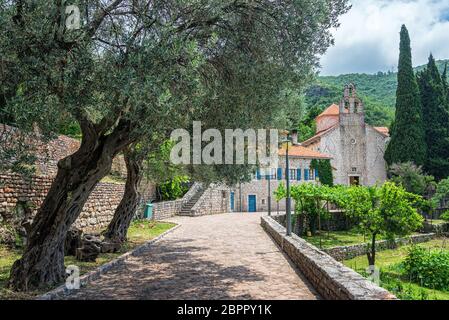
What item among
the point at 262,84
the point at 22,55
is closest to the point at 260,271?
the point at 262,84

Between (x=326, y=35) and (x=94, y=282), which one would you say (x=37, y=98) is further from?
(x=326, y=35)

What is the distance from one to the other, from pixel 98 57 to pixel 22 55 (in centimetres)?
145

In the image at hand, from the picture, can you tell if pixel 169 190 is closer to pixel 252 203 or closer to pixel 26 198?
pixel 252 203

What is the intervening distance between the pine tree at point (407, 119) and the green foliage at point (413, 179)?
2375mm

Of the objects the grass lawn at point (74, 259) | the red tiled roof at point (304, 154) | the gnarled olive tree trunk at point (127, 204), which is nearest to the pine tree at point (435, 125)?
the red tiled roof at point (304, 154)

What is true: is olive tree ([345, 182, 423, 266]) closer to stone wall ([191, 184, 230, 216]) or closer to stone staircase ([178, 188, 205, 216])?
stone wall ([191, 184, 230, 216])

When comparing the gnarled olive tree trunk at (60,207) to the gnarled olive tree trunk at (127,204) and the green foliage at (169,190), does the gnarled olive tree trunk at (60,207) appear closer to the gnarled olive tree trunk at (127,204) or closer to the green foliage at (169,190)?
the gnarled olive tree trunk at (127,204)

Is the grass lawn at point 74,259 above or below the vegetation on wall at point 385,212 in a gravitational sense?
below

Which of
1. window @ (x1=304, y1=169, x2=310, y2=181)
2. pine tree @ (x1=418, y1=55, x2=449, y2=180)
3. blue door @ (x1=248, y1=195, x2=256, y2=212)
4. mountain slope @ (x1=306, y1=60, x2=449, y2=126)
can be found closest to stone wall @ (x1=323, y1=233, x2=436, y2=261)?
window @ (x1=304, y1=169, x2=310, y2=181)

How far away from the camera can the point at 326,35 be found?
10.2 meters

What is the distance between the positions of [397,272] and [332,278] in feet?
49.5

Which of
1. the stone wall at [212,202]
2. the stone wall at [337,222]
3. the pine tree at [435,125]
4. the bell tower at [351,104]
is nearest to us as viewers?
the stone wall at [337,222]

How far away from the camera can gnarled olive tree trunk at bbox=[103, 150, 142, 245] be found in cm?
1523

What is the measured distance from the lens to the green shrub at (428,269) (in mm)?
Answer: 17756
